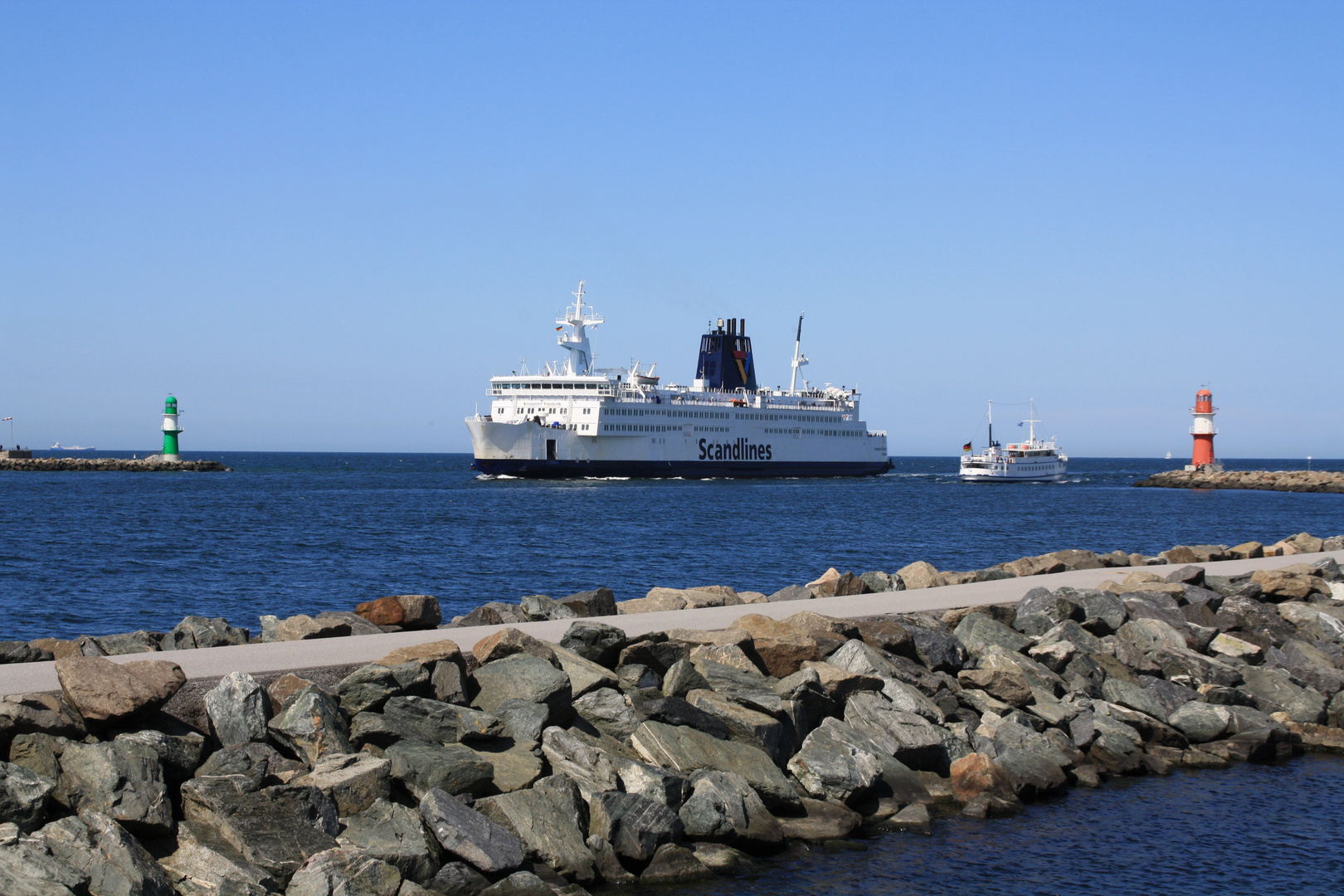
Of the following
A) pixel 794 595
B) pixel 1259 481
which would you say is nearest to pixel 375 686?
pixel 794 595

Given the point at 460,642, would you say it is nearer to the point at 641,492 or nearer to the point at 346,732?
the point at 346,732

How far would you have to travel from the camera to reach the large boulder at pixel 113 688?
5453 millimetres

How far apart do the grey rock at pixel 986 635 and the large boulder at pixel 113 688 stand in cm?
587

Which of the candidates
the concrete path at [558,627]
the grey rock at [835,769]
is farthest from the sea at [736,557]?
the concrete path at [558,627]

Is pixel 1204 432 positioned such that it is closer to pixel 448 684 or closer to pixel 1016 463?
pixel 1016 463

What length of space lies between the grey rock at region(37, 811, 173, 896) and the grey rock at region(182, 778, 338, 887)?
0.34 meters

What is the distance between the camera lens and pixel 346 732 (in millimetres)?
5988

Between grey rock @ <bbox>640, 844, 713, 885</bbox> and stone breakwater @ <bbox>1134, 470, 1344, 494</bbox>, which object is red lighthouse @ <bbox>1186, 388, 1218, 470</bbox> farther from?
grey rock @ <bbox>640, 844, 713, 885</bbox>

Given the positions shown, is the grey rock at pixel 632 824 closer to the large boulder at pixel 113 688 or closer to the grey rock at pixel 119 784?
the grey rock at pixel 119 784

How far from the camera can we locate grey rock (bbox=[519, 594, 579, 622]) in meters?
9.49

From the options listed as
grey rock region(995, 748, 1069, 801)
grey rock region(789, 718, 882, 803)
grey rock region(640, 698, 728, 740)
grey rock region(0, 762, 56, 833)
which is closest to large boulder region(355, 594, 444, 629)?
grey rock region(640, 698, 728, 740)

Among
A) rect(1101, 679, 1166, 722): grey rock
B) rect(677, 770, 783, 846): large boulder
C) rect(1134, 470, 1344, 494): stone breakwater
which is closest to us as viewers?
rect(677, 770, 783, 846): large boulder

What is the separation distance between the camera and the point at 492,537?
25.8m

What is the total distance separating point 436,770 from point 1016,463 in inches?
2455
